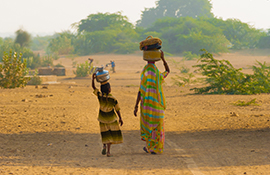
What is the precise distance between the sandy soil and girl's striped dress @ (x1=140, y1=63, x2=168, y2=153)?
0.89ft

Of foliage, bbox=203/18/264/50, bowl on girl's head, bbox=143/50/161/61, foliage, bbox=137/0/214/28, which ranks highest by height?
foliage, bbox=137/0/214/28

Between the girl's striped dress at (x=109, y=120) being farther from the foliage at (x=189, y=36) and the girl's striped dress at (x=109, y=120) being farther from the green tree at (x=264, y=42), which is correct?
the green tree at (x=264, y=42)

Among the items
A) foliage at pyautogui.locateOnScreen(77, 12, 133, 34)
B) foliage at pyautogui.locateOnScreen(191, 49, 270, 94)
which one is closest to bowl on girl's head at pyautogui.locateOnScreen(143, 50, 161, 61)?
foliage at pyautogui.locateOnScreen(191, 49, 270, 94)

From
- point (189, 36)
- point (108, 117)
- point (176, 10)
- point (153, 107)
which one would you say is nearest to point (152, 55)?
point (153, 107)

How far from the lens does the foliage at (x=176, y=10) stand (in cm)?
8838

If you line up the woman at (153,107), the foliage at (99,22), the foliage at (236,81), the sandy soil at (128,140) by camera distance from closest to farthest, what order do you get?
the sandy soil at (128,140)
the woman at (153,107)
the foliage at (236,81)
the foliage at (99,22)

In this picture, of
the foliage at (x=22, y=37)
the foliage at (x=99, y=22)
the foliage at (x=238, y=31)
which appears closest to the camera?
the foliage at (x=22, y=37)

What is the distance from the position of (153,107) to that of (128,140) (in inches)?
65.6

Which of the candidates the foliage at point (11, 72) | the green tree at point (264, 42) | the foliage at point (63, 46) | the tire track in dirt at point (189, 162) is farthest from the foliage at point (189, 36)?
the tire track in dirt at point (189, 162)

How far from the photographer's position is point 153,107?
5887 millimetres

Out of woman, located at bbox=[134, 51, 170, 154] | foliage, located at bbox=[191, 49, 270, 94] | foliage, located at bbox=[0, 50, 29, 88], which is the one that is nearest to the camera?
woman, located at bbox=[134, 51, 170, 154]

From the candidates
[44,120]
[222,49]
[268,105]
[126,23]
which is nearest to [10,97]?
[44,120]

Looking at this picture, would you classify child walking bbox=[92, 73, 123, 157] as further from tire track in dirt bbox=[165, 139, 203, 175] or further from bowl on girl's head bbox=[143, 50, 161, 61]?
tire track in dirt bbox=[165, 139, 203, 175]

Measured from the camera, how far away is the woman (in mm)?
5891
